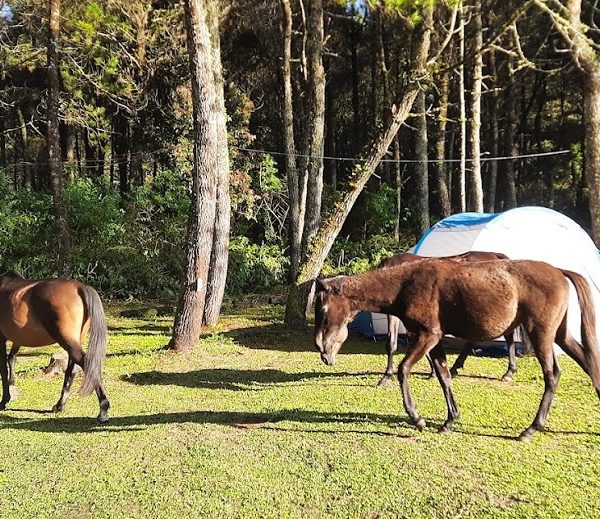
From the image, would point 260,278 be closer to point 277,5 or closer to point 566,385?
point 277,5

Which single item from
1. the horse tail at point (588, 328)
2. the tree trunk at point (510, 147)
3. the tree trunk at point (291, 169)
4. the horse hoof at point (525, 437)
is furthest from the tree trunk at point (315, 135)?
the tree trunk at point (510, 147)

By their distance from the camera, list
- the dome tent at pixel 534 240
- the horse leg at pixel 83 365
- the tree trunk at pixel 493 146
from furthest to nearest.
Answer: the tree trunk at pixel 493 146 < the dome tent at pixel 534 240 < the horse leg at pixel 83 365

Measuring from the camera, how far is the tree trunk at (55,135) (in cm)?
1245

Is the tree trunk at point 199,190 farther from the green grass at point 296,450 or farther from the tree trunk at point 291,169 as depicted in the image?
the tree trunk at point 291,169

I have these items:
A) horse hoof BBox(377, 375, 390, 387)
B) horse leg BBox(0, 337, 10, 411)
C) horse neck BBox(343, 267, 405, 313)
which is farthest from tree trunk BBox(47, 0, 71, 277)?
horse neck BBox(343, 267, 405, 313)

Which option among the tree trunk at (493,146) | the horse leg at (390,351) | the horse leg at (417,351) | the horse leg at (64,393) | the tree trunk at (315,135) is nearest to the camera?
the horse leg at (417,351)

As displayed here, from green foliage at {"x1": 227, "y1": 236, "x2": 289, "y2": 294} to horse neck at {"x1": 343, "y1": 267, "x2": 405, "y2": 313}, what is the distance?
41.0 ft

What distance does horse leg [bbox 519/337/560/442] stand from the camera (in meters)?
4.62

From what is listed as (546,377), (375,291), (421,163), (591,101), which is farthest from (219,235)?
(421,163)

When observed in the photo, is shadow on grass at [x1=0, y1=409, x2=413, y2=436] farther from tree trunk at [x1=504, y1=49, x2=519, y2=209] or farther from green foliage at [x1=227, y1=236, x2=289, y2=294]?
tree trunk at [x1=504, y1=49, x2=519, y2=209]

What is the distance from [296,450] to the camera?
178 inches

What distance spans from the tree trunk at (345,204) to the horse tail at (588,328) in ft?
17.7

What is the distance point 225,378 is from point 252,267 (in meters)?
10.9

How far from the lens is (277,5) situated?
64.6 feet
